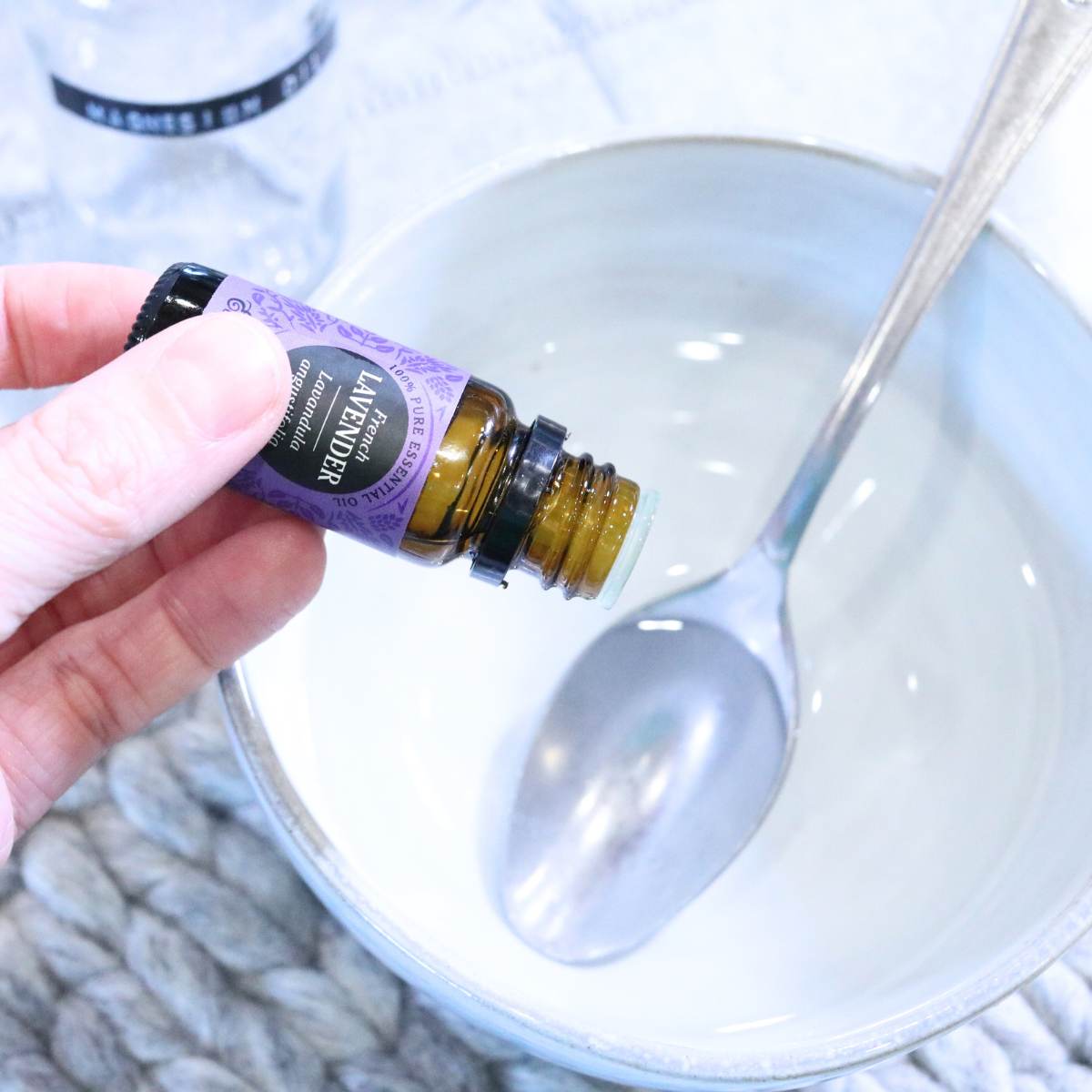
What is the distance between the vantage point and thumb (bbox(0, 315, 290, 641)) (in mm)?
390

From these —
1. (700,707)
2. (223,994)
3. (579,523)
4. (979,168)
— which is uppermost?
(979,168)

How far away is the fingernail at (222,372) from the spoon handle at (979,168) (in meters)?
0.29

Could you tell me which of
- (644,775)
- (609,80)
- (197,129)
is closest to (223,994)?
(644,775)

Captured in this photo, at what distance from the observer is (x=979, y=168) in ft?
1.81

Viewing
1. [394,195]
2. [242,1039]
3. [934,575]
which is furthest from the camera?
[394,195]

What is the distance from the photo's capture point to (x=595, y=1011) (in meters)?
0.47

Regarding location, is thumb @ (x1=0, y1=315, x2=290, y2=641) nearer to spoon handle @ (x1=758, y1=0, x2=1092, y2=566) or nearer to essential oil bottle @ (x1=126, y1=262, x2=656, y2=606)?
essential oil bottle @ (x1=126, y1=262, x2=656, y2=606)

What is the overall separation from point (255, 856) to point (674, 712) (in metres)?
0.19

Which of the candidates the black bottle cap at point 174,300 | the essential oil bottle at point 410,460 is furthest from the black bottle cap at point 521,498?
the black bottle cap at point 174,300

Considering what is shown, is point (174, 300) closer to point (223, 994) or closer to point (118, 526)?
point (118, 526)

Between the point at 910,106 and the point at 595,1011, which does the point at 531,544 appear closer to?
the point at 595,1011

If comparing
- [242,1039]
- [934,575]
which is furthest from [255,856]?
[934,575]

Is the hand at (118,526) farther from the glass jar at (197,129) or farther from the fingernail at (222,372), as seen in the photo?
the glass jar at (197,129)

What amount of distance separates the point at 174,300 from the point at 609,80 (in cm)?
42
